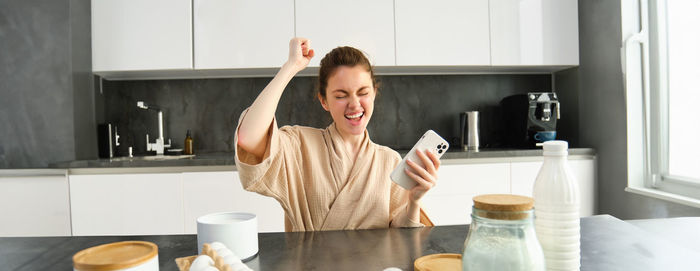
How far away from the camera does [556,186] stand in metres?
0.52

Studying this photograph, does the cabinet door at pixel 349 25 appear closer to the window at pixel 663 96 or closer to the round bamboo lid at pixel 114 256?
the window at pixel 663 96

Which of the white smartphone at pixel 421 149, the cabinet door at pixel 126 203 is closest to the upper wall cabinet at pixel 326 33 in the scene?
the cabinet door at pixel 126 203

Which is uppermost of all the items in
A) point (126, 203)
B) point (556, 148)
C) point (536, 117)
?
point (536, 117)

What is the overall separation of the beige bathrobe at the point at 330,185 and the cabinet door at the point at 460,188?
110cm

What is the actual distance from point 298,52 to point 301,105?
1.85m

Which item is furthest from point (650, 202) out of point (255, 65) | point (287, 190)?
point (255, 65)

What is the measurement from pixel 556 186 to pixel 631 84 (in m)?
2.09

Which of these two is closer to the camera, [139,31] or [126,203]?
[126,203]

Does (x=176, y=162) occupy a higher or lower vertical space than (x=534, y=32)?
lower

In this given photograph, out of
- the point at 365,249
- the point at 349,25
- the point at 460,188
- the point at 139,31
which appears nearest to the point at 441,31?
the point at 349,25

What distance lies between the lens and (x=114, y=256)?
59 cm

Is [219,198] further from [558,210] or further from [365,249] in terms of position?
[558,210]

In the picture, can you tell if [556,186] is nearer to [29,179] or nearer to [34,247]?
→ [34,247]

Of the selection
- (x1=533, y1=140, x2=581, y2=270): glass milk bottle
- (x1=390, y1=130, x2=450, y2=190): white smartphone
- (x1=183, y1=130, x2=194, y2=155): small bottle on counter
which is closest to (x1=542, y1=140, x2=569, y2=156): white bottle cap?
(x1=533, y1=140, x2=581, y2=270): glass milk bottle
